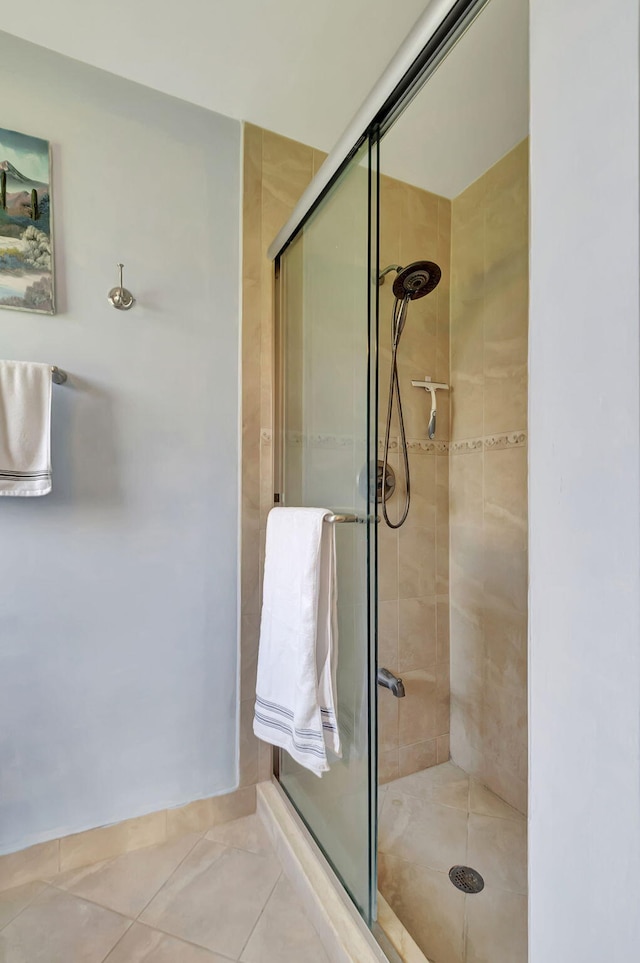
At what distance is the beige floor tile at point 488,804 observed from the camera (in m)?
1.44

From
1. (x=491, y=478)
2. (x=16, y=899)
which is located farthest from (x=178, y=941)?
(x=491, y=478)

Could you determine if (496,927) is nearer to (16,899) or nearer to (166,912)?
(166,912)

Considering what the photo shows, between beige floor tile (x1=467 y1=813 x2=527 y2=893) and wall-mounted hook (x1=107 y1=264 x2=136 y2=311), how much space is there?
6.38 ft

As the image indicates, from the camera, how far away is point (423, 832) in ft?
4.50

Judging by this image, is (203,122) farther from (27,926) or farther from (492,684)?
(27,926)

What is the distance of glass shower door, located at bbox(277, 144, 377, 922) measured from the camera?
941 mm

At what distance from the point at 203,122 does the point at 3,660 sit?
170 centimetres

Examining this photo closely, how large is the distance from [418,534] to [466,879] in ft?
3.40

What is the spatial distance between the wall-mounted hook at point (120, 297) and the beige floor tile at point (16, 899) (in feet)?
5.24

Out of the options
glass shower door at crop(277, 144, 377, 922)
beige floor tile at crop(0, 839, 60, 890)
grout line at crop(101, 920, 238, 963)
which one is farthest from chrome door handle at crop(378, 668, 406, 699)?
beige floor tile at crop(0, 839, 60, 890)

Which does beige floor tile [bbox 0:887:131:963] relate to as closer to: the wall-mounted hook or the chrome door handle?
the chrome door handle

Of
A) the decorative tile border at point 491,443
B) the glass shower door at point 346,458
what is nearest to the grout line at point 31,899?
the glass shower door at point 346,458

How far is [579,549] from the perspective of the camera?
380mm

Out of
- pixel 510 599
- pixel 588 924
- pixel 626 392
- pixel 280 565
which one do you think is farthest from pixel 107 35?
pixel 510 599
